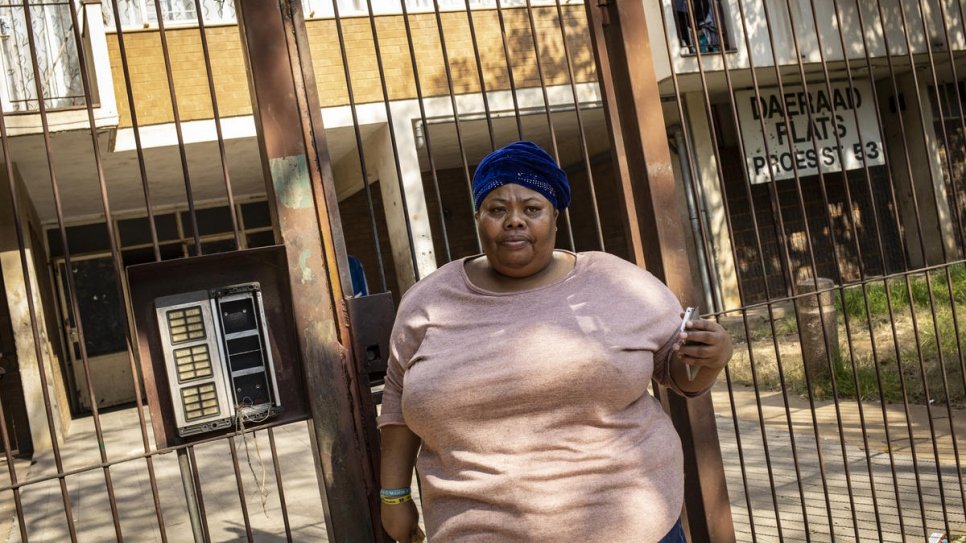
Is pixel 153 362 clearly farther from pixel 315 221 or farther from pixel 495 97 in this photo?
pixel 495 97

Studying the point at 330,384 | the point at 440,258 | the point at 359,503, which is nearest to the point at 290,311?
the point at 330,384

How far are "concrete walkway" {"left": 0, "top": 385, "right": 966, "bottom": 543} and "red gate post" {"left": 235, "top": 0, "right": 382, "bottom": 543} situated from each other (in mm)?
901

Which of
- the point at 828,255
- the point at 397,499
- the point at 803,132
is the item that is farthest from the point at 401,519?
the point at 828,255

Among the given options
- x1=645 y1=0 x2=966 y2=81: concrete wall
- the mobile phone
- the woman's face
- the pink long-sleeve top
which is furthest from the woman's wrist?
x1=645 y1=0 x2=966 y2=81: concrete wall

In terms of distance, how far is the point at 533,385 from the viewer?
2.02 m

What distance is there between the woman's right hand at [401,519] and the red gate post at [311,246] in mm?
268

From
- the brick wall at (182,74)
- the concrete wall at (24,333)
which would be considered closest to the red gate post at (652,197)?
the brick wall at (182,74)

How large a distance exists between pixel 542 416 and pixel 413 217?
31.0 ft

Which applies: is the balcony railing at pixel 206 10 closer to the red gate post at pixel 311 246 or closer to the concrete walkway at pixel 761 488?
the concrete walkway at pixel 761 488

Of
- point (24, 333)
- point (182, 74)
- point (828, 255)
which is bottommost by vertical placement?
point (828, 255)

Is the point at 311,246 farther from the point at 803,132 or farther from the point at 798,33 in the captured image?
the point at 803,132

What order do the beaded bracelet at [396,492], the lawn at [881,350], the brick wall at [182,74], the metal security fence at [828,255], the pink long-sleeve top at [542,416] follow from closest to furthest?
the pink long-sleeve top at [542,416]
the beaded bracelet at [396,492]
the metal security fence at [828,255]
the lawn at [881,350]
the brick wall at [182,74]

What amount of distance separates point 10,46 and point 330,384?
8933 millimetres

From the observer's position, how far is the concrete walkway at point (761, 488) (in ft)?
14.0
